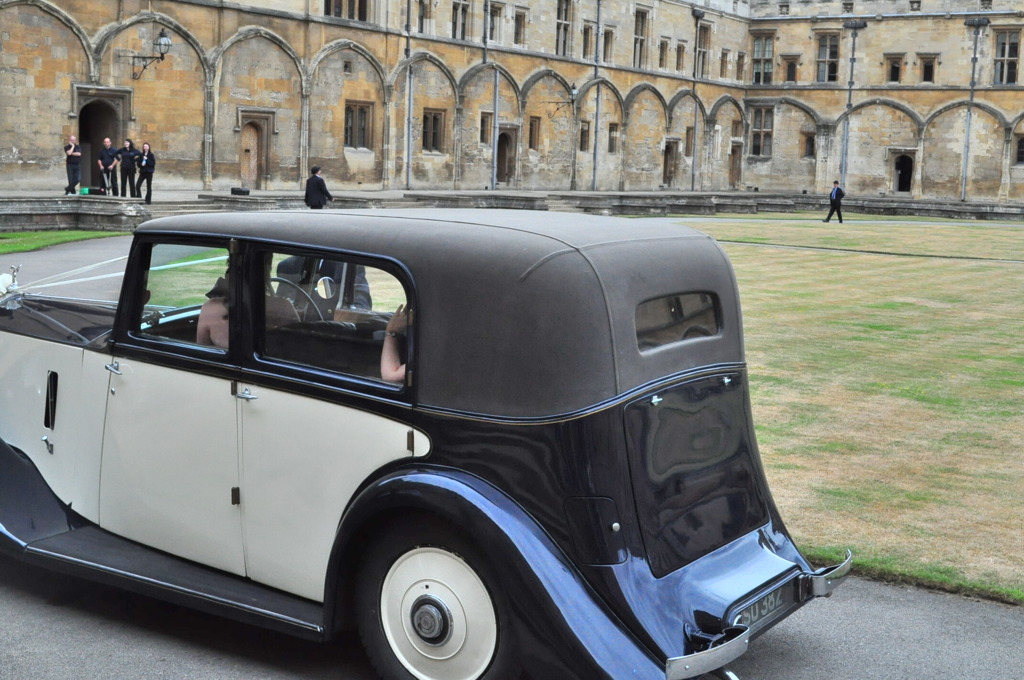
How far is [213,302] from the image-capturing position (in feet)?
14.4

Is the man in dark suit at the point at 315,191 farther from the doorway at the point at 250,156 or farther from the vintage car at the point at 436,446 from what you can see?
the vintage car at the point at 436,446

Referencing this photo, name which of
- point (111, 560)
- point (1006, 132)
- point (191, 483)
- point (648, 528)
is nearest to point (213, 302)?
point (191, 483)

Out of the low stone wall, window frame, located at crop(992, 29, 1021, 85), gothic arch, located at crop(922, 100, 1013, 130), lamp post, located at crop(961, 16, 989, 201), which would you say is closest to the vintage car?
the low stone wall

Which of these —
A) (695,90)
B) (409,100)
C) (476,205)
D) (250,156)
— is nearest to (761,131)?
(695,90)

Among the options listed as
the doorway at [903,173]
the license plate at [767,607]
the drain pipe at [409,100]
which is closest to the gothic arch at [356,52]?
the drain pipe at [409,100]

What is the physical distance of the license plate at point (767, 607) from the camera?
3.78 m

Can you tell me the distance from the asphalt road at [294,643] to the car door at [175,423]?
0.28 metres

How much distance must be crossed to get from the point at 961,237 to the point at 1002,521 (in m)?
26.7

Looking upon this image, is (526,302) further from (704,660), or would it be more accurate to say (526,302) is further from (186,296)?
(186,296)

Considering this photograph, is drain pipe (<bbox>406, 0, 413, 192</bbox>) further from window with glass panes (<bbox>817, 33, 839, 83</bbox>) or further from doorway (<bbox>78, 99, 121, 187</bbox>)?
window with glass panes (<bbox>817, 33, 839, 83</bbox>)

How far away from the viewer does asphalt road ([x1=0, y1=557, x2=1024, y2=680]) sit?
403 cm

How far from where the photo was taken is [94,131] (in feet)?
107

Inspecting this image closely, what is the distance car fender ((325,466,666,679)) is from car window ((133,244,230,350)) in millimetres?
1046

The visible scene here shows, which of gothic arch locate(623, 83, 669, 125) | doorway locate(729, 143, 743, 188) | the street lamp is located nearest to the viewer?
the street lamp
